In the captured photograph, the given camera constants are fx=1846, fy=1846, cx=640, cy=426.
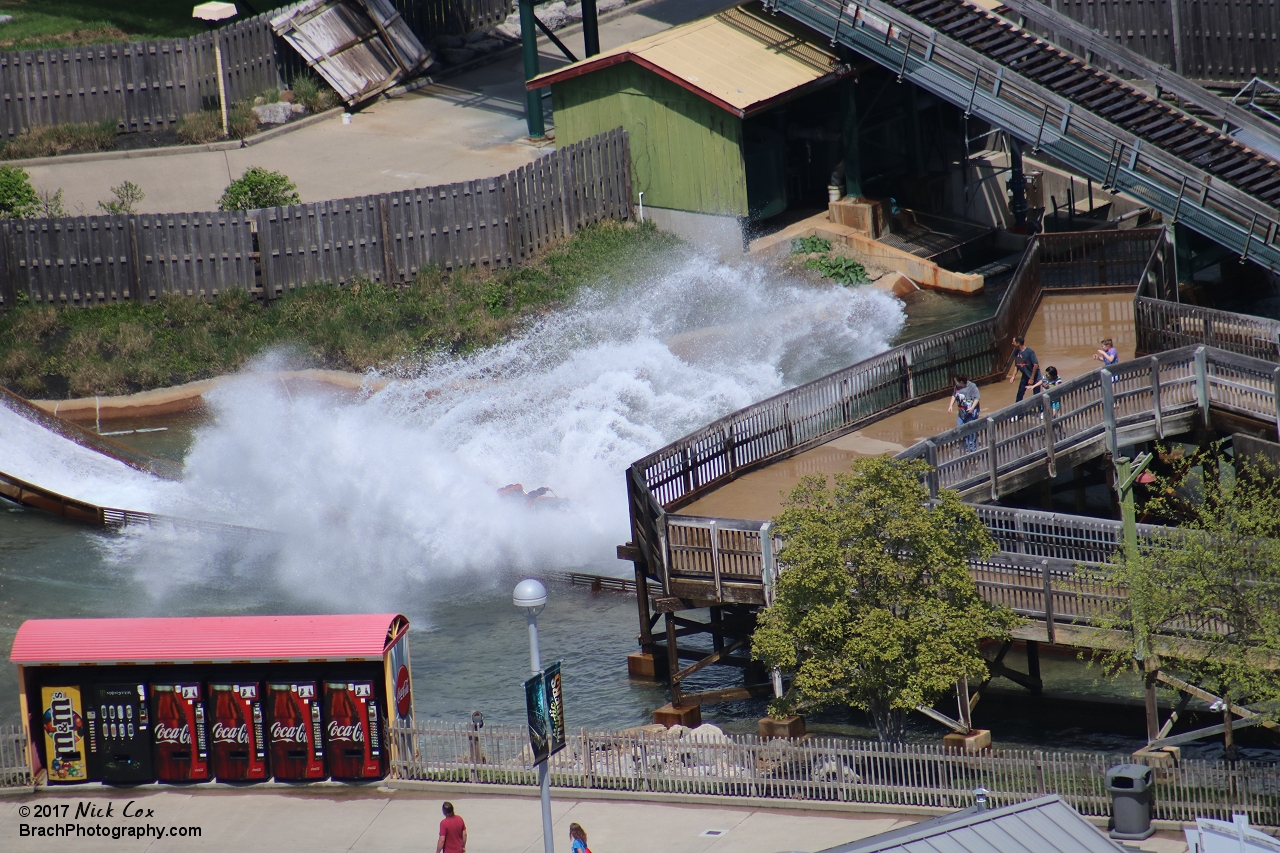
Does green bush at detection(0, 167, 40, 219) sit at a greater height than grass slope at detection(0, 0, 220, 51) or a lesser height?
lesser

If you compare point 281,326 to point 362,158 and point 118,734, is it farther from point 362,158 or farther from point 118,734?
point 118,734

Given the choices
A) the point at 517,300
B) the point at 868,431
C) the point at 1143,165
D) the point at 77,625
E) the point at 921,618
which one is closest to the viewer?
the point at 921,618

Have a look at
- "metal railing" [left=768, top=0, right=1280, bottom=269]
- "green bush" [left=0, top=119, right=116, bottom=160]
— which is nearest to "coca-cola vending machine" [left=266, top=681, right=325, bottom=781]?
"metal railing" [left=768, top=0, right=1280, bottom=269]

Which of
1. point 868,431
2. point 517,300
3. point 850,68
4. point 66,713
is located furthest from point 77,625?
point 850,68

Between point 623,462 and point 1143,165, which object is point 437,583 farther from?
point 1143,165

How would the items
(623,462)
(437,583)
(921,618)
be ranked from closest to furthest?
(921,618) → (437,583) → (623,462)

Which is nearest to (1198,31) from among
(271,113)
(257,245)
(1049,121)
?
(1049,121)

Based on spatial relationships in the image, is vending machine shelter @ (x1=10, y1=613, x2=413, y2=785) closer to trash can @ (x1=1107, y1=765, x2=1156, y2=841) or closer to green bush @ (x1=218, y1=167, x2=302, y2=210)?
trash can @ (x1=1107, y1=765, x2=1156, y2=841)
